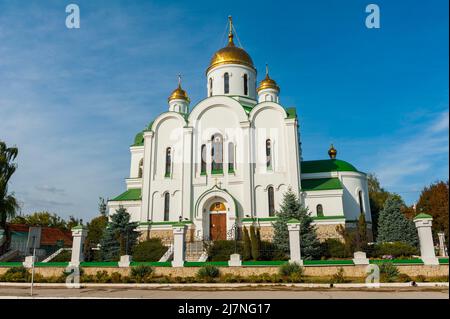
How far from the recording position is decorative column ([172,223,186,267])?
14273 millimetres

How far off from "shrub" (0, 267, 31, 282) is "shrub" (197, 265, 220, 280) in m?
7.60

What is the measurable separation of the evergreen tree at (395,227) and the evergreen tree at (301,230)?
7207 mm

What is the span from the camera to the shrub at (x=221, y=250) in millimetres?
16438

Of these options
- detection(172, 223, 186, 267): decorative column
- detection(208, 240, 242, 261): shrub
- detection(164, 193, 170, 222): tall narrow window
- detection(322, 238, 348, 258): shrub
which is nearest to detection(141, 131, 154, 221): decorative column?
detection(164, 193, 170, 222): tall narrow window

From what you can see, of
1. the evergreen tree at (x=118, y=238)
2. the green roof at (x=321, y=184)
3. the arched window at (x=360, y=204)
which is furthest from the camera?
the arched window at (x=360, y=204)

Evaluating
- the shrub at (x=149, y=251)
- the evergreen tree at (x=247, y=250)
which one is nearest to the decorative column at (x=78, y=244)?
the shrub at (x=149, y=251)

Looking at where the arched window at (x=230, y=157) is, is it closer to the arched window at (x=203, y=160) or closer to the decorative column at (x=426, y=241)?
the arched window at (x=203, y=160)

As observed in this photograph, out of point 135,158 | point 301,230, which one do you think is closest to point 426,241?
point 301,230

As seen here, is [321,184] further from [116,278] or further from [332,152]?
[116,278]
